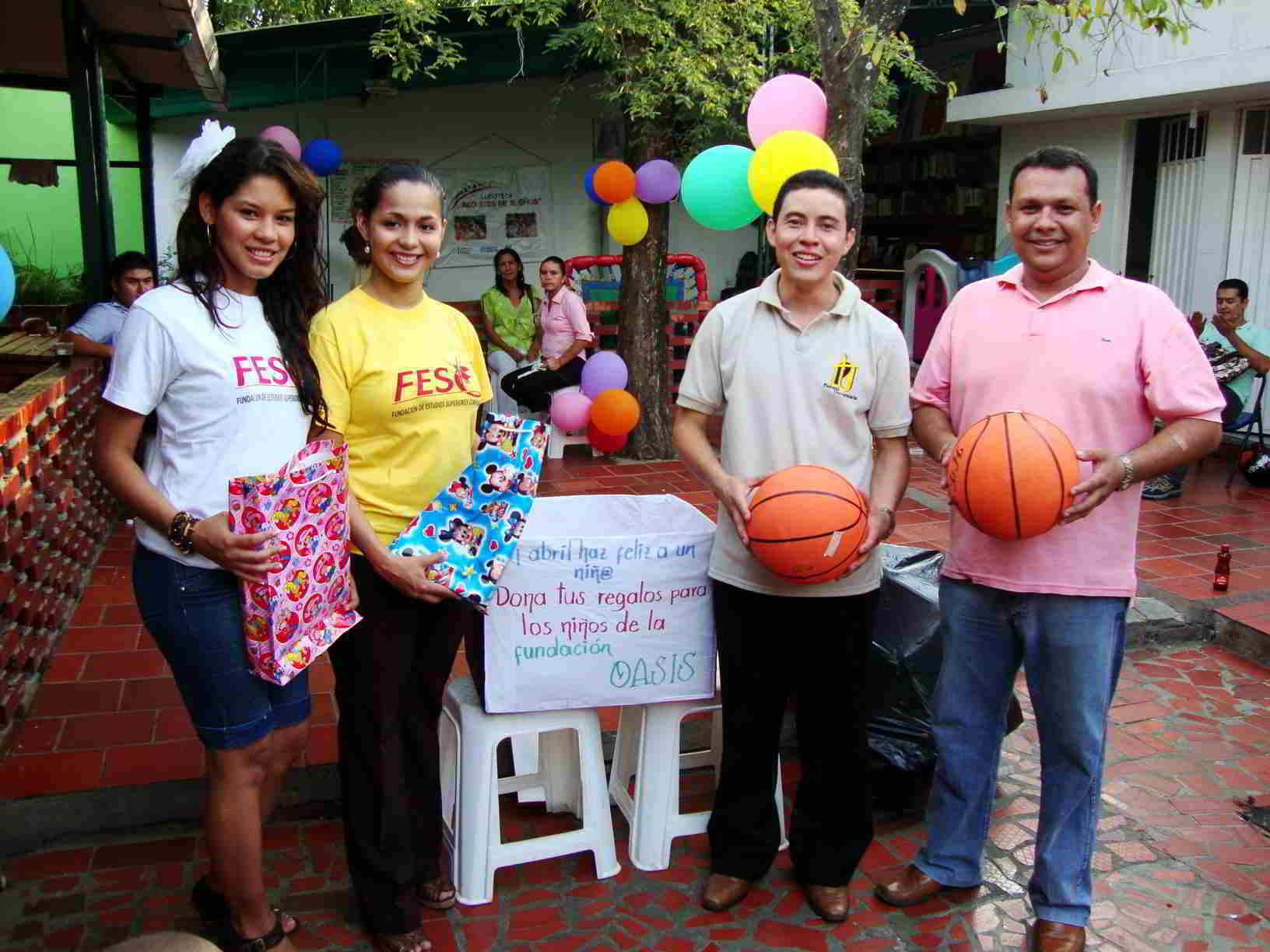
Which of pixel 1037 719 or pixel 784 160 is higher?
pixel 784 160

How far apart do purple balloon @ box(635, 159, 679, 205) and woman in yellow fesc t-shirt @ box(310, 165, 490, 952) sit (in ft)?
17.4

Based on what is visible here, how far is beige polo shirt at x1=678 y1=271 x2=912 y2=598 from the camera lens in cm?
271

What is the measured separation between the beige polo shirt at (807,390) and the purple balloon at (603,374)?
17.1 feet

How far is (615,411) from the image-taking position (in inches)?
310

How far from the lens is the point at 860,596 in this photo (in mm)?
2771

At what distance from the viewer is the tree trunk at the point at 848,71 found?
5461 mm

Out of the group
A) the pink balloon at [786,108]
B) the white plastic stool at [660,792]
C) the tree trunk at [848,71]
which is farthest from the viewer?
the tree trunk at [848,71]

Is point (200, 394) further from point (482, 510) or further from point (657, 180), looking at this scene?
point (657, 180)

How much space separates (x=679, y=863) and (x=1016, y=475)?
155cm

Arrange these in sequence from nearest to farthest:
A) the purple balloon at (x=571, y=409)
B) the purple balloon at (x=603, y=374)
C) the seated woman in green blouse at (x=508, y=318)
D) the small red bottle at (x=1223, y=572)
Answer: the small red bottle at (x=1223, y=572)
the purple balloon at (x=603, y=374)
the purple balloon at (x=571, y=409)
the seated woman in green blouse at (x=508, y=318)

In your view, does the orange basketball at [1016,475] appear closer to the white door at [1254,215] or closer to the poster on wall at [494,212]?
the white door at [1254,215]

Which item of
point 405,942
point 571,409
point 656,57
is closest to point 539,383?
point 571,409

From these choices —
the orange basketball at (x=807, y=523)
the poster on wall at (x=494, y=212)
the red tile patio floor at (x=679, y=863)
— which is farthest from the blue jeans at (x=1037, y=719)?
the poster on wall at (x=494, y=212)

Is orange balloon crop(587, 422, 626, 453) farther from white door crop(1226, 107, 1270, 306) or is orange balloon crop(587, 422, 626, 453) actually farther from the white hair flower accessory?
the white hair flower accessory
